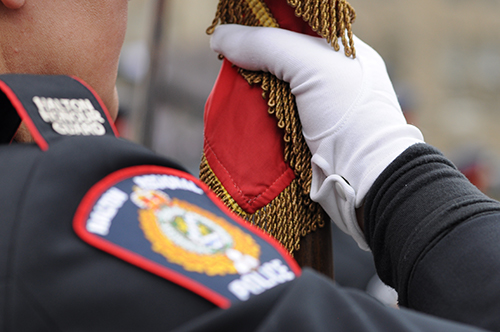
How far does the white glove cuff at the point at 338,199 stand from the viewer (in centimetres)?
92

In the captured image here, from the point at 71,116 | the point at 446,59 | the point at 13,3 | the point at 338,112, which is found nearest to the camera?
the point at 71,116

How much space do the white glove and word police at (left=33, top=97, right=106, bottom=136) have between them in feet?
1.31

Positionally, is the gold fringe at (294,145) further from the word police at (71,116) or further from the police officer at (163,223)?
the word police at (71,116)

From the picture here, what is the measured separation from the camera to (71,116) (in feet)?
2.05

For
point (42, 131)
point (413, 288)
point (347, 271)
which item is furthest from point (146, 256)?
point (347, 271)

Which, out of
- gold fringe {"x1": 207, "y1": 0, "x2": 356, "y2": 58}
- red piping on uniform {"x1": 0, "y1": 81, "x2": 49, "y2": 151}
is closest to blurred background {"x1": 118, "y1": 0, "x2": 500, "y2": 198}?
gold fringe {"x1": 207, "y1": 0, "x2": 356, "y2": 58}

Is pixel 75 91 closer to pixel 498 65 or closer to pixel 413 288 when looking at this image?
pixel 413 288

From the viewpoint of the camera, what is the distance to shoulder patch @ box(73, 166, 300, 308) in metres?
0.51

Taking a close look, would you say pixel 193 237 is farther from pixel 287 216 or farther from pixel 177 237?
pixel 287 216

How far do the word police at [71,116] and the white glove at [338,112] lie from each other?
0.40 meters

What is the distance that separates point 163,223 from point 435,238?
16.4 inches

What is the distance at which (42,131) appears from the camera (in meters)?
0.58

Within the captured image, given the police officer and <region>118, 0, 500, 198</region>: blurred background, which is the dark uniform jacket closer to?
the police officer

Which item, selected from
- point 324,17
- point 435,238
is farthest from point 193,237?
point 324,17
